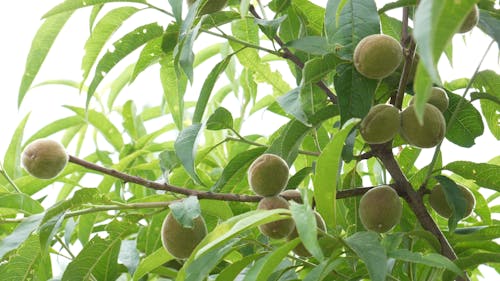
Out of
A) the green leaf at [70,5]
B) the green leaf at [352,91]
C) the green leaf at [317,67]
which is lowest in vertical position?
the green leaf at [352,91]

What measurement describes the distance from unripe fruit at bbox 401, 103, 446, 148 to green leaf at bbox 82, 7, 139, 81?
49 centimetres

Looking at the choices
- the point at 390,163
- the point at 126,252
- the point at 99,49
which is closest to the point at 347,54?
the point at 390,163

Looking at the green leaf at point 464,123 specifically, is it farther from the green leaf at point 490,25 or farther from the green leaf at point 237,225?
the green leaf at point 237,225

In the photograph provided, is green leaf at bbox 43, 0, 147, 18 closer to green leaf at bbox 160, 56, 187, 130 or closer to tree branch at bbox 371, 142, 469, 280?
green leaf at bbox 160, 56, 187, 130

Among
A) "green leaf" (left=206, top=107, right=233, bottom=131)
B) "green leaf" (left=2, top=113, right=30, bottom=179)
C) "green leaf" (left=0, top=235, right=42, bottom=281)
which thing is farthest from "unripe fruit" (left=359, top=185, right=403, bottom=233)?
"green leaf" (left=2, top=113, right=30, bottom=179)

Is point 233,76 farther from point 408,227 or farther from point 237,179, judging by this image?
point 408,227

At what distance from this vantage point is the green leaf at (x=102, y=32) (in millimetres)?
1229

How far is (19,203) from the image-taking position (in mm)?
1294

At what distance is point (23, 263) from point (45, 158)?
18 cm

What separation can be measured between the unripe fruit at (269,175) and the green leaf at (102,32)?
14.2 inches

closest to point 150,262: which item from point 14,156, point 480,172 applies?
point 480,172

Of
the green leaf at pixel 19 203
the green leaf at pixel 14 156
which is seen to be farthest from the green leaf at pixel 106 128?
the green leaf at pixel 19 203

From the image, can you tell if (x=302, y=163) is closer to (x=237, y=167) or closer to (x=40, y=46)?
(x=237, y=167)

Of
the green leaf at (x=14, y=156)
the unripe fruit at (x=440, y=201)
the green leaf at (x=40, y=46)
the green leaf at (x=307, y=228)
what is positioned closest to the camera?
the green leaf at (x=307, y=228)
